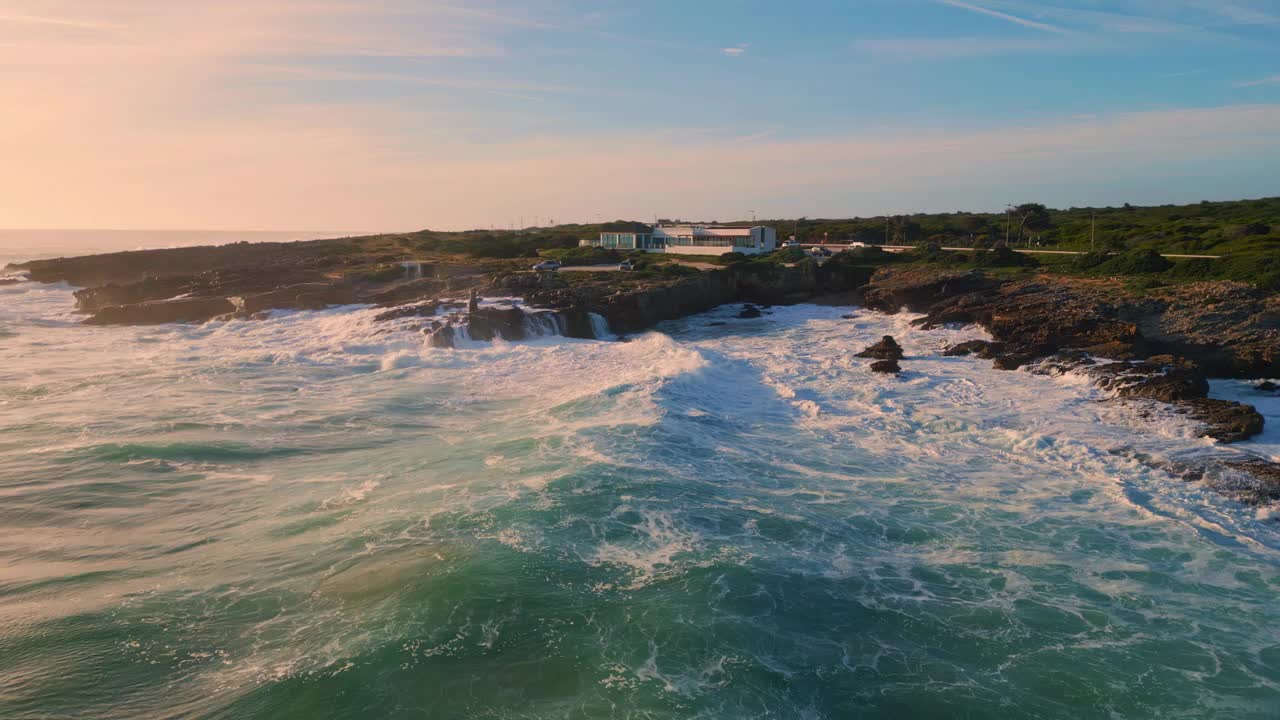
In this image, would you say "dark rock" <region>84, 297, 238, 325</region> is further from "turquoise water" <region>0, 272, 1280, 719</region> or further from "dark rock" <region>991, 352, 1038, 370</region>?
"dark rock" <region>991, 352, 1038, 370</region>

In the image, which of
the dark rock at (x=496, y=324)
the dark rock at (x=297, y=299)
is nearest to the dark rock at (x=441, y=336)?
the dark rock at (x=496, y=324)

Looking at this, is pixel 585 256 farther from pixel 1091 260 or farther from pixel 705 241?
pixel 1091 260

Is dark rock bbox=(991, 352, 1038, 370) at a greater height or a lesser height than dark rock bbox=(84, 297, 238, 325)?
lesser

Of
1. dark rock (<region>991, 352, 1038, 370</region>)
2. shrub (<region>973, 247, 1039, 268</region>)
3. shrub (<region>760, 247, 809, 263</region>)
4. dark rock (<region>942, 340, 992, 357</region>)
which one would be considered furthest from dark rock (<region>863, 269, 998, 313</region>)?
shrub (<region>760, 247, 809, 263</region>)

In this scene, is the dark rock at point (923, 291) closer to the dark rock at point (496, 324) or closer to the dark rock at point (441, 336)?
the dark rock at point (496, 324)

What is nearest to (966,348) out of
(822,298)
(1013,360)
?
(1013,360)

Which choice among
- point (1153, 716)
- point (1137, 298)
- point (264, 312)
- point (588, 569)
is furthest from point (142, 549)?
point (1137, 298)
